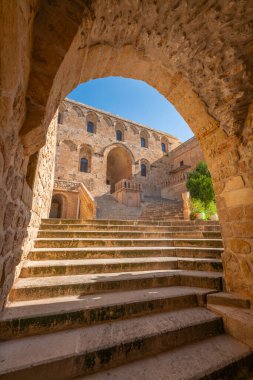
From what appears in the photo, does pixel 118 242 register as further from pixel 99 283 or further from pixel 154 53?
pixel 154 53

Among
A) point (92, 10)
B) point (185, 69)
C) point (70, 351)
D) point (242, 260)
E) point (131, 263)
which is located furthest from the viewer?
point (131, 263)

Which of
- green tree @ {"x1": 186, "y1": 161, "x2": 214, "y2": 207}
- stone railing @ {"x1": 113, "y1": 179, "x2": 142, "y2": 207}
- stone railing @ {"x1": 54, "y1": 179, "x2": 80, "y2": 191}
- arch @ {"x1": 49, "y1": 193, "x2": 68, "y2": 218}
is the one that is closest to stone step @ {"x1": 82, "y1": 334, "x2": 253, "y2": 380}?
green tree @ {"x1": 186, "y1": 161, "x2": 214, "y2": 207}

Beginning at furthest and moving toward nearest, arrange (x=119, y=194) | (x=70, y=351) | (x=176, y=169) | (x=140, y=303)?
(x=176, y=169) < (x=119, y=194) < (x=140, y=303) < (x=70, y=351)

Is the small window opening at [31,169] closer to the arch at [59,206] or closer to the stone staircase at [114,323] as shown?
the stone staircase at [114,323]

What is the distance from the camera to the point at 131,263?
2.98 m

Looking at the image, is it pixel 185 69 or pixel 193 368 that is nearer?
pixel 193 368

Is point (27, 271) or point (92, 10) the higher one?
point (92, 10)

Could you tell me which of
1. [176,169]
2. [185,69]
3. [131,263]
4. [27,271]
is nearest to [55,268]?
[27,271]

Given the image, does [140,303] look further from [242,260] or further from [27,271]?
[27,271]

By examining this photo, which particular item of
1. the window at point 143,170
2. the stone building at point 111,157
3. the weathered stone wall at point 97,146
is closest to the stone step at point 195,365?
the stone building at point 111,157

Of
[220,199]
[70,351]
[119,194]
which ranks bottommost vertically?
[70,351]

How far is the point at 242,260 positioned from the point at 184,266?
3.42 feet

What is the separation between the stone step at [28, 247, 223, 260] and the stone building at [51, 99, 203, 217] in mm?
8743

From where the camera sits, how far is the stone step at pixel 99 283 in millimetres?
2084
